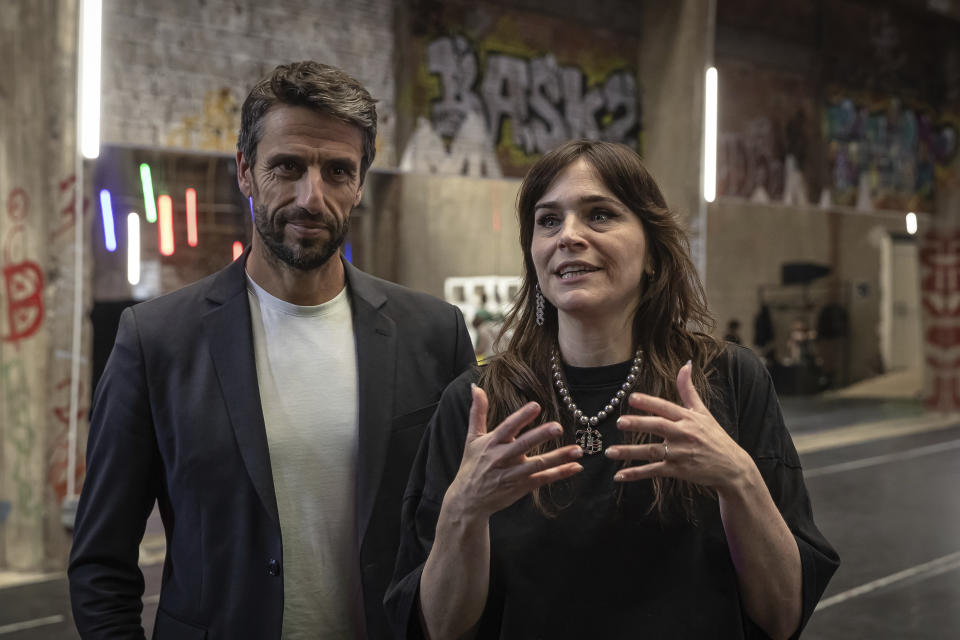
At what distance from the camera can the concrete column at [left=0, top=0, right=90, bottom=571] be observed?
6129 millimetres

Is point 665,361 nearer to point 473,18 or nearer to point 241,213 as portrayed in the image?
point 241,213

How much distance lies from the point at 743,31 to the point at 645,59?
1.71 m

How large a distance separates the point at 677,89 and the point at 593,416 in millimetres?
8109

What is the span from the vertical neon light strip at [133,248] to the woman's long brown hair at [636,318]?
493 cm

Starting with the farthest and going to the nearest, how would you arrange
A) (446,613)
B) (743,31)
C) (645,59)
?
(743,31)
(645,59)
(446,613)

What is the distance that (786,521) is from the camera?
6.67ft

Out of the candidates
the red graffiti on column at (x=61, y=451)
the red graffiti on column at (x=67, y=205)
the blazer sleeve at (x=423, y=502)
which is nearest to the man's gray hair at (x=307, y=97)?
the blazer sleeve at (x=423, y=502)

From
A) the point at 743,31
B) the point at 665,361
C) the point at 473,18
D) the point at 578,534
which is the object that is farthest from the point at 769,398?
the point at 743,31

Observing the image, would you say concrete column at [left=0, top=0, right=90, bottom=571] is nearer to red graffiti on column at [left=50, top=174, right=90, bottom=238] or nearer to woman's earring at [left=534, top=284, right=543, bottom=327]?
red graffiti on column at [left=50, top=174, right=90, bottom=238]

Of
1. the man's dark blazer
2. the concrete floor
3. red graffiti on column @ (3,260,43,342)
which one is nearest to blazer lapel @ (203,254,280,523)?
the man's dark blazer

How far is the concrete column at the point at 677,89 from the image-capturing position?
9.67 metres

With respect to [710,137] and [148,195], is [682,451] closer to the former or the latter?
Answer: [148,195]

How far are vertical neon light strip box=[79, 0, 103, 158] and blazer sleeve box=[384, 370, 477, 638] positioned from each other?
488 centimetres

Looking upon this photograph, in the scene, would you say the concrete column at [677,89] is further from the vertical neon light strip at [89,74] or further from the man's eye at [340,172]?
the man's eye at [340,172]
